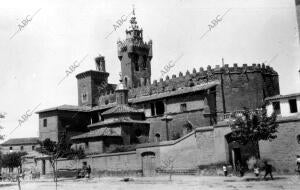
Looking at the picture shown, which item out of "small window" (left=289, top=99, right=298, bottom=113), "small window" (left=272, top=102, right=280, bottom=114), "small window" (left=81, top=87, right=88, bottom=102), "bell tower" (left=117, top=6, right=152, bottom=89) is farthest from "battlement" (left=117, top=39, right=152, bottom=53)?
"small window" (left=289, top=99, right=298, bottom=113)

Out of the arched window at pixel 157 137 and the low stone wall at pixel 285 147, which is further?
the arched window at pixel 157 137

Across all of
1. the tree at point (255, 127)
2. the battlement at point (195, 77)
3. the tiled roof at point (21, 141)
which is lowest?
the tree at point (255, 127)

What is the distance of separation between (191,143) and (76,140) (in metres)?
18.8

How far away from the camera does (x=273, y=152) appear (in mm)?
28812

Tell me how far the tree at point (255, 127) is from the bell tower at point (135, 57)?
42380mm

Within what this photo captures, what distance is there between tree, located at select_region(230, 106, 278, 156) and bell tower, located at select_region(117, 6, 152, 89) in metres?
42.4

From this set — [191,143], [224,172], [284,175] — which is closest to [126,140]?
[191,143]

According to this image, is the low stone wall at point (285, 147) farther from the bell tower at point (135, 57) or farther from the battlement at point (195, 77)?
the bell tower at point (135, 57)

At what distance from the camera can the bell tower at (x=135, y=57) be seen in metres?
70.6

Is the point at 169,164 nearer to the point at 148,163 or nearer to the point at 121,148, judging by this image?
the point at 148,163

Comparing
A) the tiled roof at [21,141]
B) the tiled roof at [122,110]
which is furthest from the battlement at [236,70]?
the tiled roof at [21,141]

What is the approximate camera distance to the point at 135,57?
2849 inches

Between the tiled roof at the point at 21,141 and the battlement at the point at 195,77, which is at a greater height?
the battlement at the point at 195,77

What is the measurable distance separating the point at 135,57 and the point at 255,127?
47.0 metres
